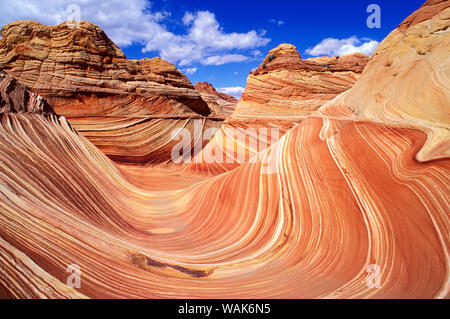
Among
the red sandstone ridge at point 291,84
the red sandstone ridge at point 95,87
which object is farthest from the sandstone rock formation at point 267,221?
the red sandstone ridge at point 95,87

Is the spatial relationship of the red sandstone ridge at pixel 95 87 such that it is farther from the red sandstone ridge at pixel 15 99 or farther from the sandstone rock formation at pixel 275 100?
the red sandstone ridge at pixel 15 99

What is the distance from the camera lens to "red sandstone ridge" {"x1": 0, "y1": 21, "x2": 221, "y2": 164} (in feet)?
23.6

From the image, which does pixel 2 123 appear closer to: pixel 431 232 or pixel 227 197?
pixel 227 197

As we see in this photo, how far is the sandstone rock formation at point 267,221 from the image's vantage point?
146 cm

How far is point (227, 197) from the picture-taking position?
10.5 ft

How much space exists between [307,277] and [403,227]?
0.73 metres

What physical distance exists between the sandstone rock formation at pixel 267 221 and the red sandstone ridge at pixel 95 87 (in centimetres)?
429

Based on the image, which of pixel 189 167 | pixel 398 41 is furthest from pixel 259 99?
pixel 398 41

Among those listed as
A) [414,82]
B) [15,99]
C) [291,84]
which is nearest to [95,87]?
[15,99]

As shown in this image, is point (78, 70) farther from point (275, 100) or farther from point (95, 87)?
point (275, 100)

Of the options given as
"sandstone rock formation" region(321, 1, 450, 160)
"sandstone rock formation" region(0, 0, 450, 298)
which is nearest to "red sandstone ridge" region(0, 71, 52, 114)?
"sandstone rock formation" region(0, 0, 450, 298)

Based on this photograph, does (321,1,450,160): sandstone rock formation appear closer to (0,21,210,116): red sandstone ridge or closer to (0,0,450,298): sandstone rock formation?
(0,0,450,298): sandstone rock formation

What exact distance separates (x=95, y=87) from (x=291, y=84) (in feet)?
20.0

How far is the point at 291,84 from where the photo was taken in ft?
25.6
